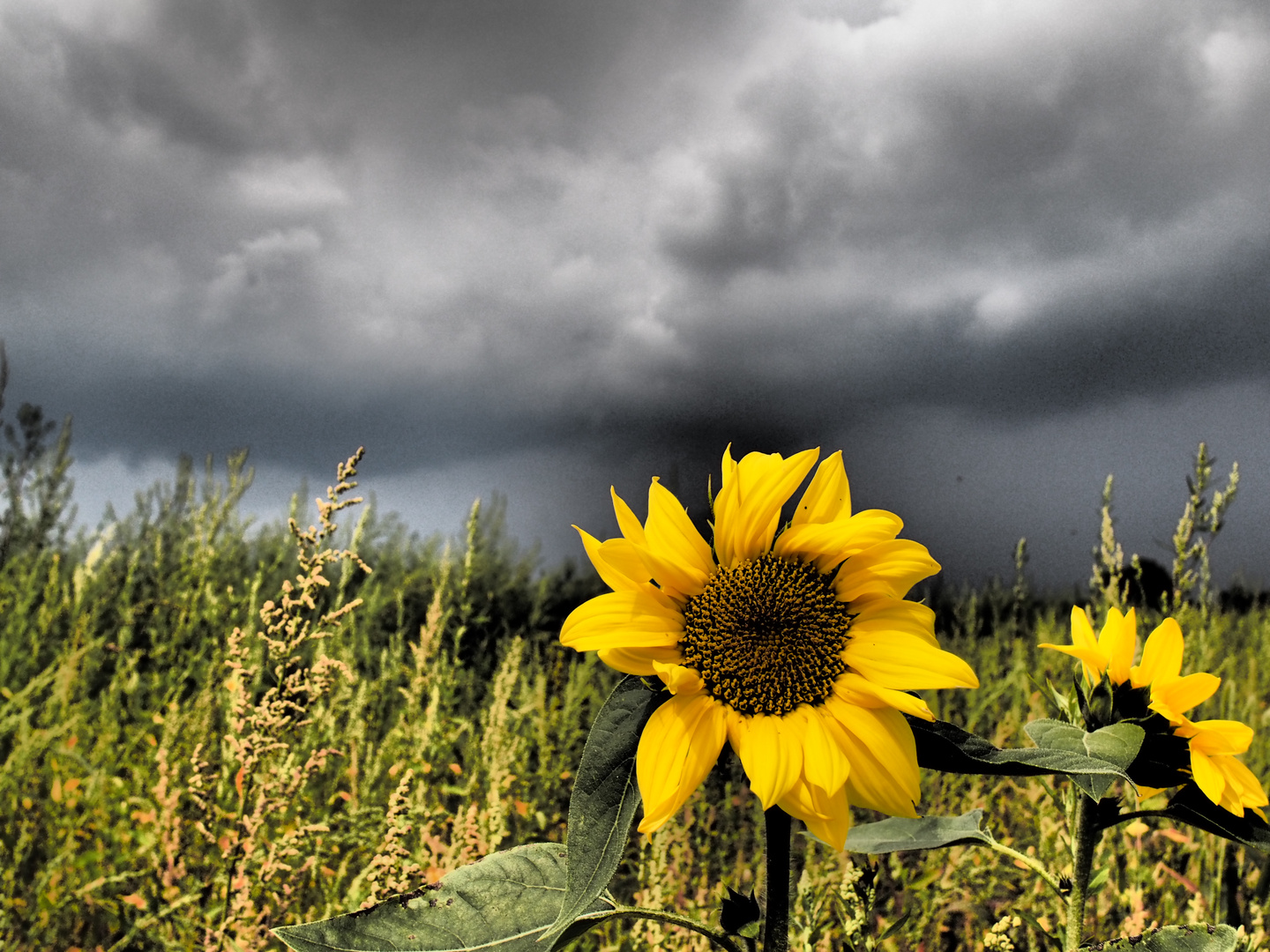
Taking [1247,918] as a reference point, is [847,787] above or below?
above

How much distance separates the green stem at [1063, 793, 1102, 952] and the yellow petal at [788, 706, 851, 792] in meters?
0.47

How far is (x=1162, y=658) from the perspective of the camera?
39.6 inches

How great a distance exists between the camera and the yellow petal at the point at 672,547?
77 cm

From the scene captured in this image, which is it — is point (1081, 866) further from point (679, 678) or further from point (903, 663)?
point (679, 678)

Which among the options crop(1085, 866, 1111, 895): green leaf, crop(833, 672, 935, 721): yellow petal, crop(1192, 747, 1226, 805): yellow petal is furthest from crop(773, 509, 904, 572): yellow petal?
crop(1085, 866, 1111, 895): green leaf

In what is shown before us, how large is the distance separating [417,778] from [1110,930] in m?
1.75

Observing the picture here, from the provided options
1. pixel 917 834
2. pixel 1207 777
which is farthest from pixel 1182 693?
pixel 917 834

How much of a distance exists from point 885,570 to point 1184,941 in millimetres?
549

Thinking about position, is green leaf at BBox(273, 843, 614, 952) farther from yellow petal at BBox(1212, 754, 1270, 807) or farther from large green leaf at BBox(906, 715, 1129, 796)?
yellow petal at BBox(1212, 754, 1270, 807)

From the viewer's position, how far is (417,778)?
215 cm

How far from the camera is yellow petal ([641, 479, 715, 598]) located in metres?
0.77

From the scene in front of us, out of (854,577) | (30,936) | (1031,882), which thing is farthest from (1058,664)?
(30,936)

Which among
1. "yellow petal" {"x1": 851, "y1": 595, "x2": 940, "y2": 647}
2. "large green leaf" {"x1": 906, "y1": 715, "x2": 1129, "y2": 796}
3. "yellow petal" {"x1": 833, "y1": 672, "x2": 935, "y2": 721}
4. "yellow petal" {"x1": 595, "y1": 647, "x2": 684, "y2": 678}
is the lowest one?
"large green leaf" {"x1": 906, "y1": 715, "x2": 1129, "y2": 796}

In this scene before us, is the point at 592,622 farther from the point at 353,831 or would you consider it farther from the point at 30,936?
the point at 30,936
